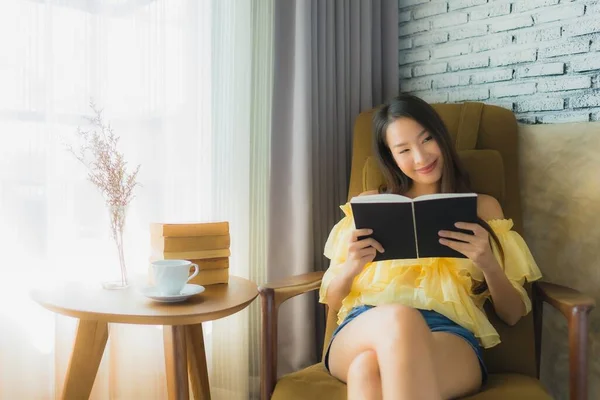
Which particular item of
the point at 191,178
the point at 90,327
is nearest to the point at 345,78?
the point at 191,178

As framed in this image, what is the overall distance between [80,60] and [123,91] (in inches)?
5.7

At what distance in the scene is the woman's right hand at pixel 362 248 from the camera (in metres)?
1.38

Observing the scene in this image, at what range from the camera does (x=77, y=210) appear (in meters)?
1.64

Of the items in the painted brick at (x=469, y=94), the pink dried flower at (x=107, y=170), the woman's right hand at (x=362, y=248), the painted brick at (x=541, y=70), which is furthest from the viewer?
the painted brick at (x=469, y=94)

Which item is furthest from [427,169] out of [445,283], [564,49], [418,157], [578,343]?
[564,49]

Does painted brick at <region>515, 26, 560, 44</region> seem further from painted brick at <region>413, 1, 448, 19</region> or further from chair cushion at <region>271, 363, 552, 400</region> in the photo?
chair cushion at <region>271, 363, 552, 400</region>

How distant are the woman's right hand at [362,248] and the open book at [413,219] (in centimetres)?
1

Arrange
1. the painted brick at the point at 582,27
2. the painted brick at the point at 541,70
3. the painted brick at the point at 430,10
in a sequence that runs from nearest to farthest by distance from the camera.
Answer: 1. the painted brick at the point at 582,27
2. the painted brick at the point at 541,70
3. the painted brick at the point at 430,10

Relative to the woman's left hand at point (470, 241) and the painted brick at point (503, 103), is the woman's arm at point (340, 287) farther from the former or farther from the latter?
the painted brick at point (503, 103)

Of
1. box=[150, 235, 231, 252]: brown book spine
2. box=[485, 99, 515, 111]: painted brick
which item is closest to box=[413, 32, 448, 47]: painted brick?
box=[485, 99, 515, 111]: painted brick

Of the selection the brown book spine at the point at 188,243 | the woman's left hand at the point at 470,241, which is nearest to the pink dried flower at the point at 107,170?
the brown book spine at the point at 188,243

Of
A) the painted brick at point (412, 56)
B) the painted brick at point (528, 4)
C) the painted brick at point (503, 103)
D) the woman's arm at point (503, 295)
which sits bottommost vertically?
the woman's arm at point (503, 295)

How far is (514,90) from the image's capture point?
1942 mm

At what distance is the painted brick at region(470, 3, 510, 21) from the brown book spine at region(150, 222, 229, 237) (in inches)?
46.2
